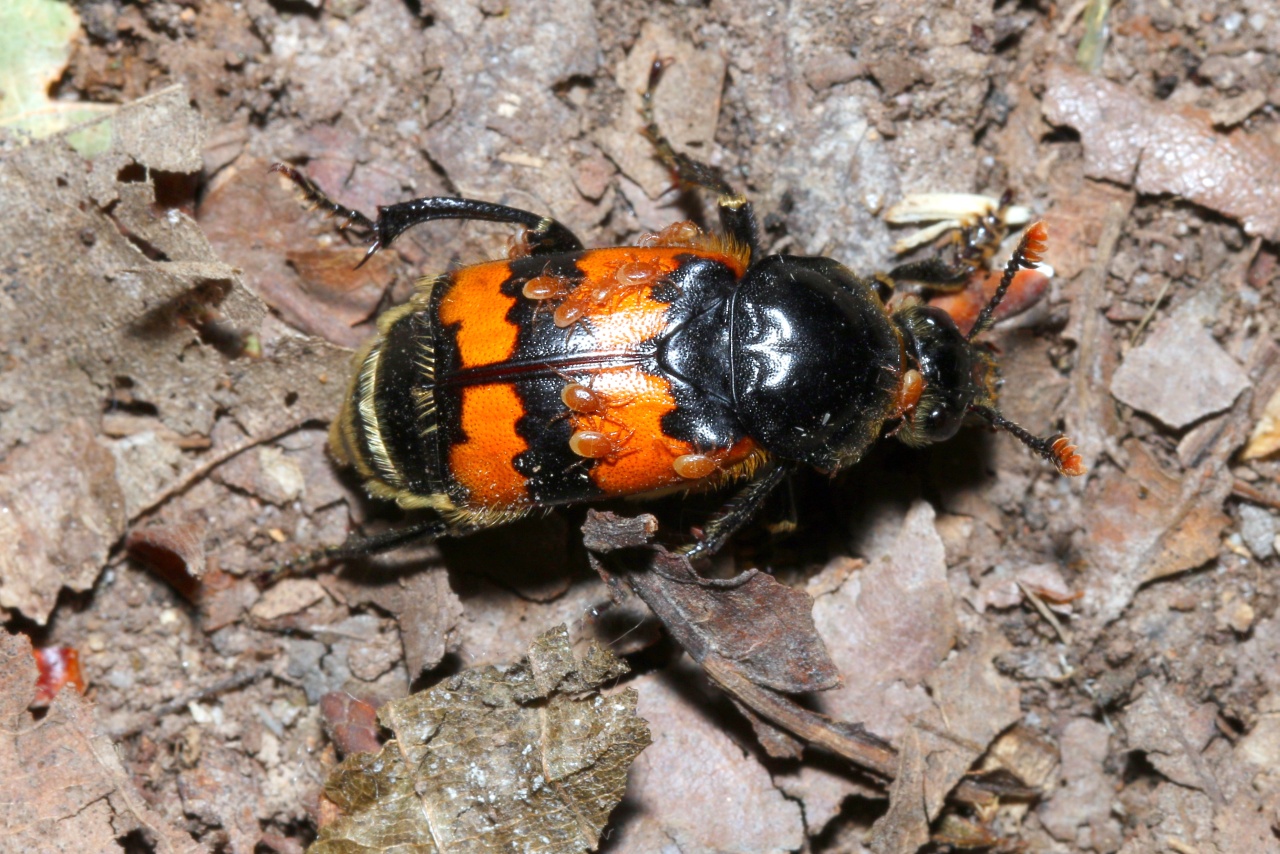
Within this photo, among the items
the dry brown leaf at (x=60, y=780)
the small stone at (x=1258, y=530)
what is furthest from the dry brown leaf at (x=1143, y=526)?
the dry brown leaf at (x=60, y=780)

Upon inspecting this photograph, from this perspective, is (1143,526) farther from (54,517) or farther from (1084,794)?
(54,517)

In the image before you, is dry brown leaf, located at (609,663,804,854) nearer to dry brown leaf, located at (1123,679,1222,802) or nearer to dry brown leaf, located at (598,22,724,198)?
dry brown leaf, located at (1123,679,1222,802)

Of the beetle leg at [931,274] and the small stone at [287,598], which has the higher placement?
the beetle leg at [931,274]

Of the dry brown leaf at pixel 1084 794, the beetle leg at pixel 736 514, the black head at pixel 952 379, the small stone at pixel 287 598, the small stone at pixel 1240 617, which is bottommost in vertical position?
the dry brown leaf at pixel 1084 794

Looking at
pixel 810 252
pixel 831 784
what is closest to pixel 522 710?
pixel 831 784

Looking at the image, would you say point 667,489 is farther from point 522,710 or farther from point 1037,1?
point 1037,1

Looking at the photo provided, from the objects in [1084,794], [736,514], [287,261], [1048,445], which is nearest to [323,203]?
[287,261]

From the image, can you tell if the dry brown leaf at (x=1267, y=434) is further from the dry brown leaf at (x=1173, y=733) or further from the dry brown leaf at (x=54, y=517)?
the dry brown leaf at (x=54, y=517)

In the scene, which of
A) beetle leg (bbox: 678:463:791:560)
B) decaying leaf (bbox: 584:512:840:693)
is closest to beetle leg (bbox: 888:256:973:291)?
beetle leg (bbox: 678:463:791:560)
